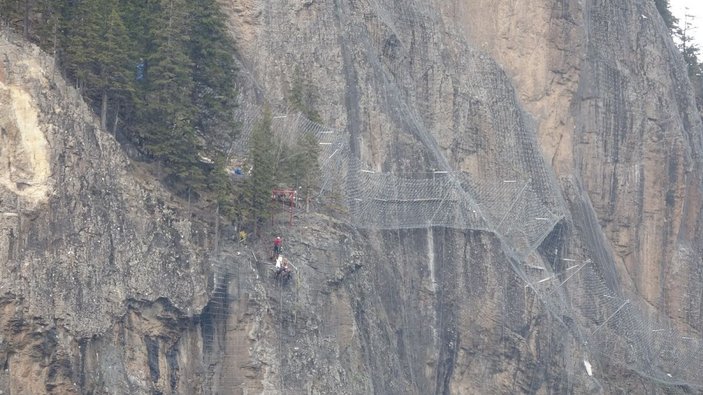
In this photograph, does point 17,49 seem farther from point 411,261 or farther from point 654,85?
point 654,85

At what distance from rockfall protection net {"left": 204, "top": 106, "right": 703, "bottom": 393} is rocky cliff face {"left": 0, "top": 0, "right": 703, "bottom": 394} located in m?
0.14

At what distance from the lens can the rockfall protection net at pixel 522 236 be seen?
2589 inches

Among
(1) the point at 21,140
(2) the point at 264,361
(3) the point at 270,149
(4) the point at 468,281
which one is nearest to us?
(1) the point at 21,140

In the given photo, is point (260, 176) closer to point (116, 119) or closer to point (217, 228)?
point (217, 228)

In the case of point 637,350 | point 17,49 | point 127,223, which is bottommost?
point 637,350

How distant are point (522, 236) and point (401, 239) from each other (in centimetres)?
585

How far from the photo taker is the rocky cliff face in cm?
5528

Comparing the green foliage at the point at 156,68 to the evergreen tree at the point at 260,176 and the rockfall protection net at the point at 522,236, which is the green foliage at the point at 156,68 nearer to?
the evergreen tree at the point at 260,176

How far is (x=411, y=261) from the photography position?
2667 inches

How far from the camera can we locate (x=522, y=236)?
71.6 metres

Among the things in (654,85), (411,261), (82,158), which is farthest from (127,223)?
(654,85)

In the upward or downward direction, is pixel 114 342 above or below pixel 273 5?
below

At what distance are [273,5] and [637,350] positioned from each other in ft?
59.2

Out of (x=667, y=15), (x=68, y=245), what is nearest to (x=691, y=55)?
(x=667, y=15)
